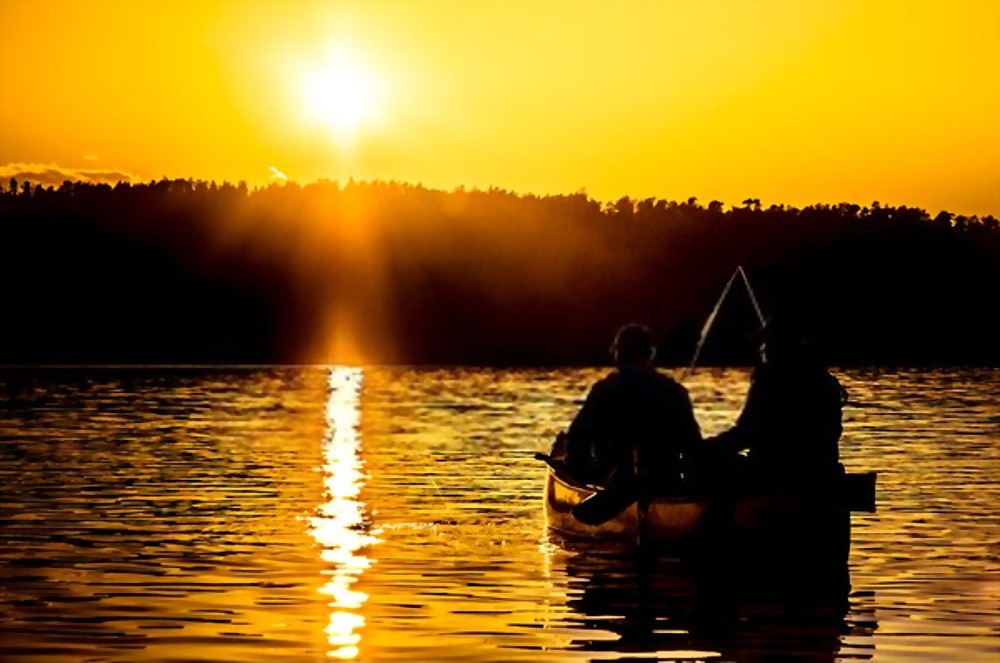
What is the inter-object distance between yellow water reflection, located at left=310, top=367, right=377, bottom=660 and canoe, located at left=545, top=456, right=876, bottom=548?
322cm

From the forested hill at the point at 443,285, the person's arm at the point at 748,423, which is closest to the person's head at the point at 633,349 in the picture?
the person's arm at the point at 748,423

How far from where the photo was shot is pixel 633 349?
22.6m

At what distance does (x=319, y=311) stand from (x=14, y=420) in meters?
116

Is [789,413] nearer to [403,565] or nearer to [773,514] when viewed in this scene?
[773,514]

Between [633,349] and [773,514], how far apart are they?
228cm

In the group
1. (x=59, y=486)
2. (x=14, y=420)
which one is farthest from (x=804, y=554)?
(x=14, y=420)

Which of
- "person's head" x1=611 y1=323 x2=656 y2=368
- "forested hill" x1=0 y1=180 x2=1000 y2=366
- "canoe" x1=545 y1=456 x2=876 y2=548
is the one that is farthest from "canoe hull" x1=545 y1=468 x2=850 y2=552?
"forested hill" x1=0 y1=180 x2=1000 y2=366

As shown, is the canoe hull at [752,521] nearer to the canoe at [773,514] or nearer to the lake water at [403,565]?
the canoe at [773,514]

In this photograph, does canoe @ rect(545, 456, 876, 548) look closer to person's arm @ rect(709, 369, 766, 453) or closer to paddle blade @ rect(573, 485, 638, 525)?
paddle blade @ rect(573, 485, 638, 525)

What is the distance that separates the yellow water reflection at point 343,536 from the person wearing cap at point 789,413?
13.9 ft

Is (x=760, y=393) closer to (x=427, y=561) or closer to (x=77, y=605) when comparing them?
(x=427, y=561)

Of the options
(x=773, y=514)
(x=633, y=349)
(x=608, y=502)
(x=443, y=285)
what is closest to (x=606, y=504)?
(x=608, y=502)

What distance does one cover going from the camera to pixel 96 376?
11194 cm

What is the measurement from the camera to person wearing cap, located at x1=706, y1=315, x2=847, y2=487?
2141 cm
